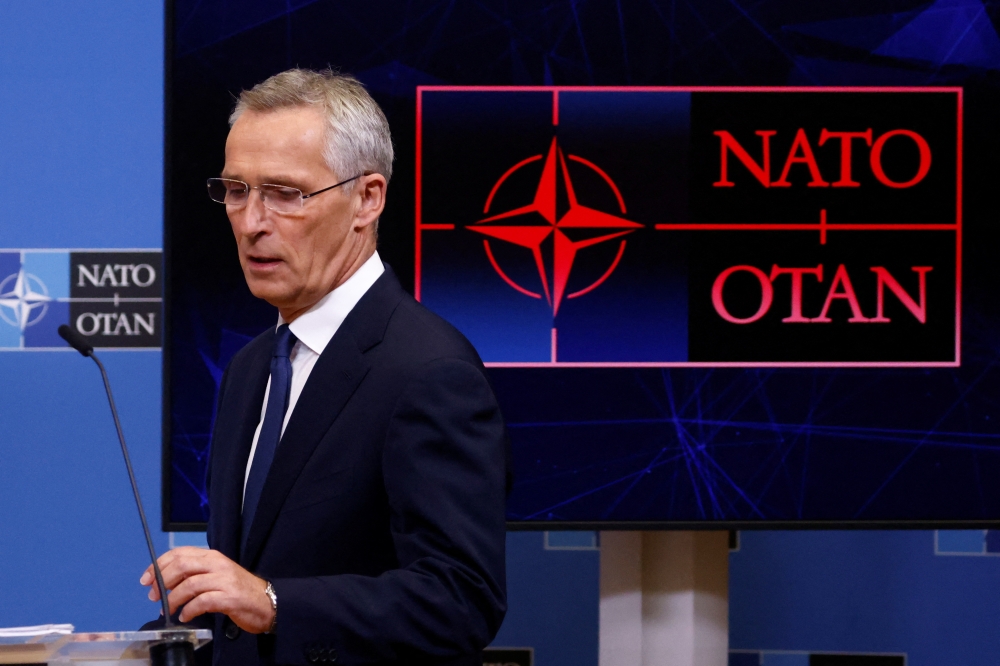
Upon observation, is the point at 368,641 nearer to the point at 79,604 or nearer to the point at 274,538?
the point at 274,538

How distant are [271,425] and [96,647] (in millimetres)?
407

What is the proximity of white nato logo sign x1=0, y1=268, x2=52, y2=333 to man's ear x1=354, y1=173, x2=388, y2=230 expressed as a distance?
1685 mm

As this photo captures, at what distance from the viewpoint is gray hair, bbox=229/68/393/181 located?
1.40 metres

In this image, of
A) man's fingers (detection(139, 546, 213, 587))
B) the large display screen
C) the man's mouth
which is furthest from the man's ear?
the large display screen

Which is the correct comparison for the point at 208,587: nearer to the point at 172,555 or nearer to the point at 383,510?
the point at 172,555

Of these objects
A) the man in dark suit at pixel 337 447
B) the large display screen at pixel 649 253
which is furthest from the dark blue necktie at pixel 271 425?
the large display screen at pixel 649 253

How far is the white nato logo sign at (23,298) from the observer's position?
286cm

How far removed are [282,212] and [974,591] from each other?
2241 millimetres

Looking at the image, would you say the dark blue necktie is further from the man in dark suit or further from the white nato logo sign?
the white nato logo sign

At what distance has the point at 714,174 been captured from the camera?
2.33 m

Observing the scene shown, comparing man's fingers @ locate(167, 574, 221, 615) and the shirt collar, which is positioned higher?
the shirt collar

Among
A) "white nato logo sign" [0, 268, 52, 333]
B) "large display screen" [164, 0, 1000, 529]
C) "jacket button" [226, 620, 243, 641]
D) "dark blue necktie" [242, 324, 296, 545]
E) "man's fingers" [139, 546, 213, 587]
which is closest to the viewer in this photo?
"man's fingers" [139, 546, 213, 587]

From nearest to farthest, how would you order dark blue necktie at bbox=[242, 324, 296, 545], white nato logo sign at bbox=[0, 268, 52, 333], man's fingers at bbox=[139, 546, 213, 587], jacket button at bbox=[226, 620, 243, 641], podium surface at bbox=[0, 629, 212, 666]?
podium surface at bbox=[0, 629, 212, 666] < man's fingers at bbox=[139, 546, 213, 587] < jacket button at bbox=[226, 620, 243, 641] < dark blue necktie at bbox=[242, 324, 296, 545] < white nato logo sign at bbox=[0, 268, 52, 333]

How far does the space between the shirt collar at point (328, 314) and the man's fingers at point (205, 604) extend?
40 cm
